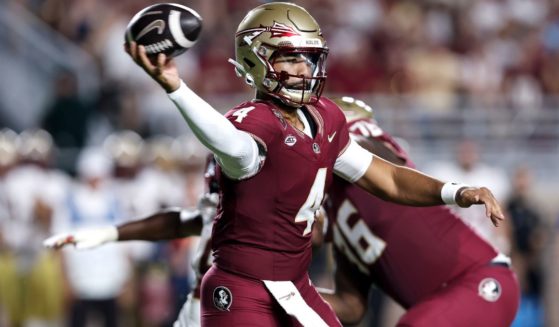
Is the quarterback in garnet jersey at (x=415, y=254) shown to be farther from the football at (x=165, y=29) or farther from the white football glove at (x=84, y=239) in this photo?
the football at (x=165, y=29)

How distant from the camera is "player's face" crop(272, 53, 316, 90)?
4605 millimetres

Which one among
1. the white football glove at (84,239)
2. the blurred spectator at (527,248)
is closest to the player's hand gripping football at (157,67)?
the white football glove at (84,239)

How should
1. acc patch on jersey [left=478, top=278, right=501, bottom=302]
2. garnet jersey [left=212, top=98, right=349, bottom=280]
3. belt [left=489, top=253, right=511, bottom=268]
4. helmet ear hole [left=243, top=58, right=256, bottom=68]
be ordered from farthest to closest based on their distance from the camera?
belt [left=489, top=253, right=511, bottom=268]
acc patch on jersey [left=478, top=278, right=501, bottom=302]
helmet ear hole [left=243, top=58, right=256, bottom=68]
garnet jersey [left=212, top=98, right=349, bottom=280]

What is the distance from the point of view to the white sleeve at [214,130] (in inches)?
167

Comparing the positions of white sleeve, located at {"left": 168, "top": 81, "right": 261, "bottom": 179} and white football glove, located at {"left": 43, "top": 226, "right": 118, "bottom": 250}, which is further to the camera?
white football glove, located at {"left": 43, "top": 226, "right": 118, "bottom": 250}

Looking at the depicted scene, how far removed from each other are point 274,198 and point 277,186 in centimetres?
5

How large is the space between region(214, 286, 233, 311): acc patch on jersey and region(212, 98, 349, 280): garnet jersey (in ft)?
0.27

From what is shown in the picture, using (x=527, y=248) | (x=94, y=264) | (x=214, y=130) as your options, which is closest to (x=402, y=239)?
(x=214, y=130)

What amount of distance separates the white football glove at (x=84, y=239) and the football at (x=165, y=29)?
4.37 ft

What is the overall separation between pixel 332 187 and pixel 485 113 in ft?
23.4

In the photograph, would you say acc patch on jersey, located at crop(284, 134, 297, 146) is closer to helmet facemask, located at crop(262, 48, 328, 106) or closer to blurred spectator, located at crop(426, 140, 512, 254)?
helmet facemask, located at crop(262, 48, 328, 106)

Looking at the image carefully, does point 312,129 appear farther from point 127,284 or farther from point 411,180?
point 127,284

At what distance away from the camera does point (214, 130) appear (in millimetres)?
4238

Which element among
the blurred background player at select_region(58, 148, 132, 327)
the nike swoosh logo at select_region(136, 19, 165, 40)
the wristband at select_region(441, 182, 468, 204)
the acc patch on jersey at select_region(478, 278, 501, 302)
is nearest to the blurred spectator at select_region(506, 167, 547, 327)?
the blurred background player at select_region(58, 148, 132, 327)
